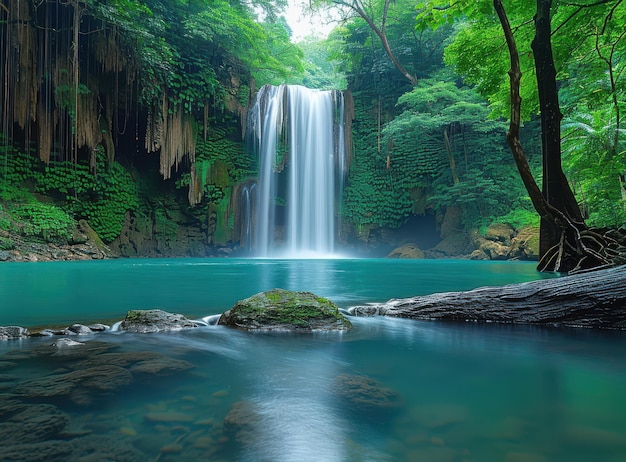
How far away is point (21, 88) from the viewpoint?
1287 centimetres

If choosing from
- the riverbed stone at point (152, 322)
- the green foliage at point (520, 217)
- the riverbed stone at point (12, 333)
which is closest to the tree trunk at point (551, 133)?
the riverbed stone at point (152, 322)

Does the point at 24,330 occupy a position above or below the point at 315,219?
below

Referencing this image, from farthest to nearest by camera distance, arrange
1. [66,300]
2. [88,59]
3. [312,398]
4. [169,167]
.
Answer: [169,167], [88,59], [66,300], [312,398]

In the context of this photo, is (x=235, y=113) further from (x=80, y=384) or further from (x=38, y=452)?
(x=38, y=452)

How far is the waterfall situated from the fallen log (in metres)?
15.6

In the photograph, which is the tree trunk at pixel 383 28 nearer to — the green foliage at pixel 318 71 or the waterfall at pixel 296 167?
the waterfall at pixel 296 167

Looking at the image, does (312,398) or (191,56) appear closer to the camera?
(312,398)

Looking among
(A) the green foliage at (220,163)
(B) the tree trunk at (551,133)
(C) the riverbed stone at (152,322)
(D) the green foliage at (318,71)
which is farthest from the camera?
(D) the green foliage at (318,71)

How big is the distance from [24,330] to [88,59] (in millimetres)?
15229

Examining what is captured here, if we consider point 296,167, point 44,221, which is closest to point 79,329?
point 44,221

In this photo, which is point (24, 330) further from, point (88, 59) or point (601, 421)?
point (88, 59)

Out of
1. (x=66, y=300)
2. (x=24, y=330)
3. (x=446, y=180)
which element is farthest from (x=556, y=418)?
(x=446, y=180)

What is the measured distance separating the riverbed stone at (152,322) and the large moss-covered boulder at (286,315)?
1.22ft

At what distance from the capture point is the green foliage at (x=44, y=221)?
42.6ft
